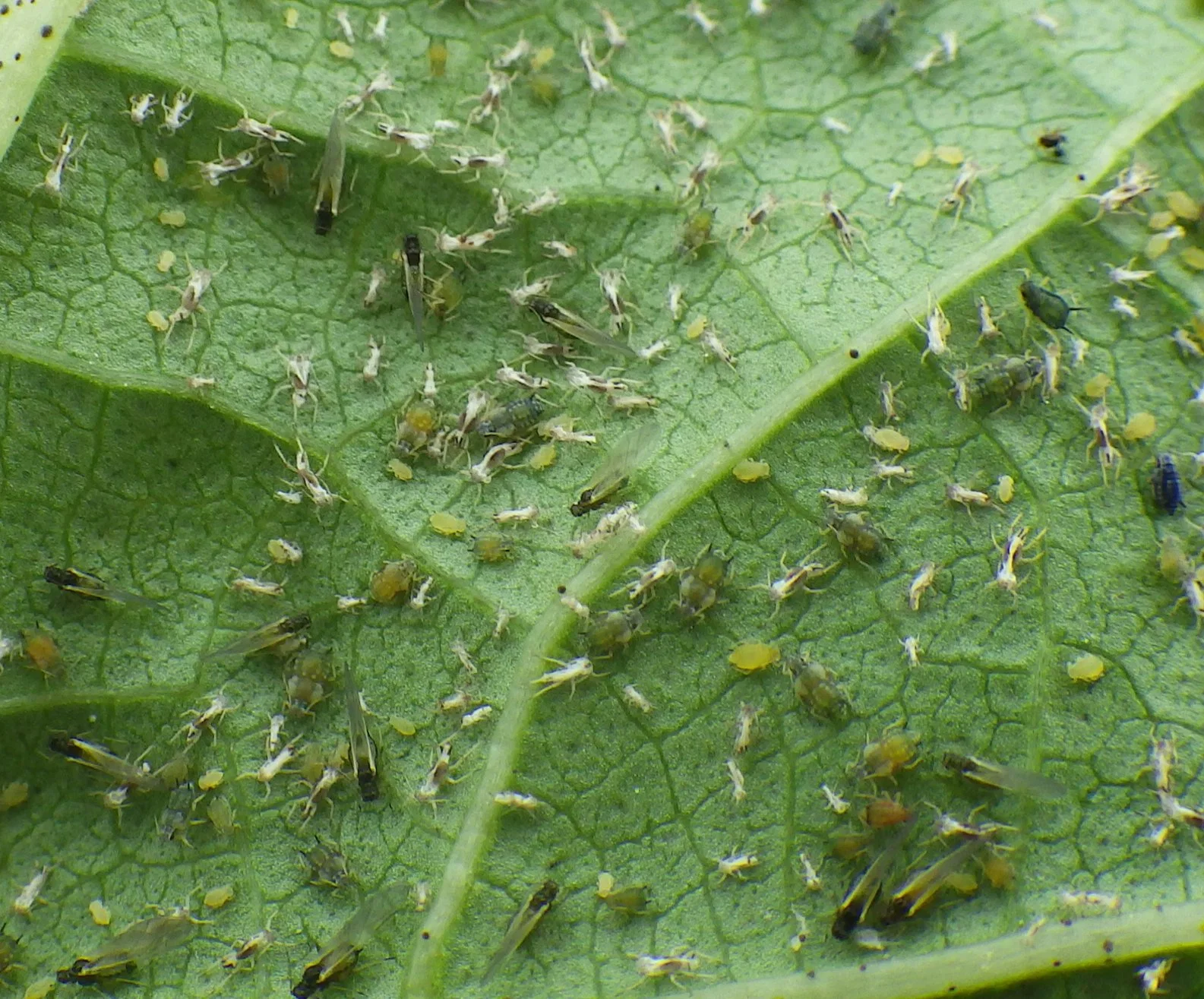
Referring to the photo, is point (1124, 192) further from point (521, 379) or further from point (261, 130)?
point (261, 130)

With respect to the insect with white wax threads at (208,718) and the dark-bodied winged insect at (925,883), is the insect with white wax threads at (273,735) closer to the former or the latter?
the insect with white wax threads at (208,718)

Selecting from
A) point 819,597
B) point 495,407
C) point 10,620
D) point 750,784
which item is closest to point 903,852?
point 750,784

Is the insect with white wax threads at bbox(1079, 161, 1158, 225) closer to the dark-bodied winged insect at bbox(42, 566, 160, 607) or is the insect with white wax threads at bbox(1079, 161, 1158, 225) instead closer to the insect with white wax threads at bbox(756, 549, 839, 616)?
the insect with white wax threads at bbox(756, 549, 839, 616)

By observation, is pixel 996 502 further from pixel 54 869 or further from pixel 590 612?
pixel 54 869

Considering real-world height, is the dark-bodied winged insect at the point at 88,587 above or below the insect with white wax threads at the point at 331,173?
below

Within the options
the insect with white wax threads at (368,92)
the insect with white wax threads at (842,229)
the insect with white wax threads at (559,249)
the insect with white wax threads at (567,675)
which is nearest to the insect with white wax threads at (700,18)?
the insect with white wax threads at (842,229)

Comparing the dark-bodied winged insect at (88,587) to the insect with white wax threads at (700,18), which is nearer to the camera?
the dark-bodied winged insect at (88,587)

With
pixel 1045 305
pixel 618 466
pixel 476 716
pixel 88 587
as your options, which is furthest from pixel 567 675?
pixel 1045 305
